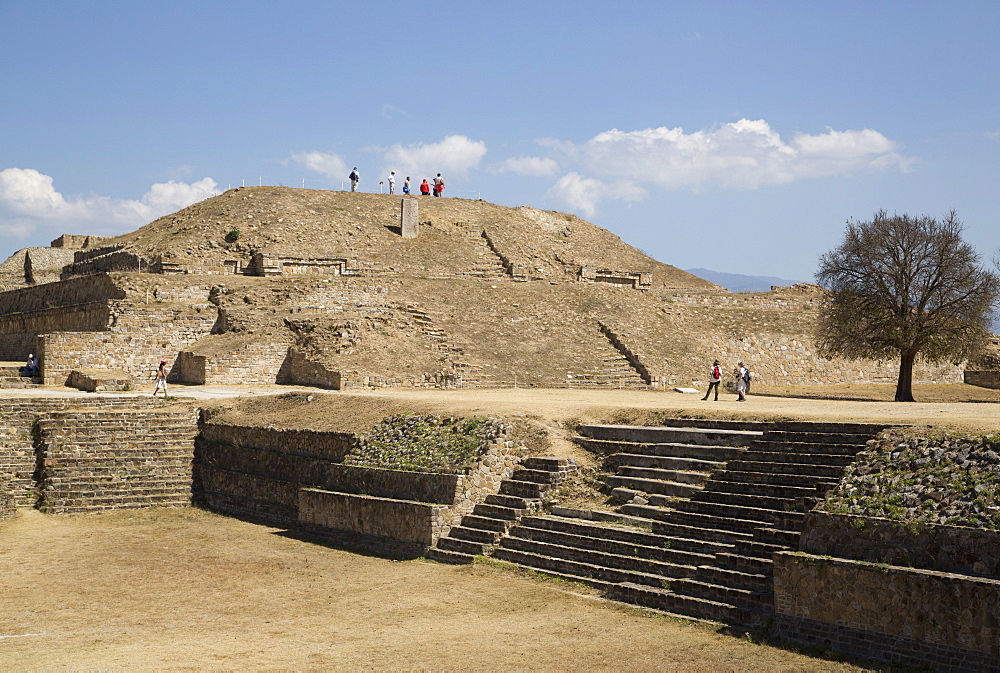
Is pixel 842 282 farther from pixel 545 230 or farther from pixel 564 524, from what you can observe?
pixel 545 230

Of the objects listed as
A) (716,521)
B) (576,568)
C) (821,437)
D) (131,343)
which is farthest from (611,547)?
(131,343)

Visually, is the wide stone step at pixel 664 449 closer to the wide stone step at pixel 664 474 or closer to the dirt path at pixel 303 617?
the wide stone step at pixel 664 474

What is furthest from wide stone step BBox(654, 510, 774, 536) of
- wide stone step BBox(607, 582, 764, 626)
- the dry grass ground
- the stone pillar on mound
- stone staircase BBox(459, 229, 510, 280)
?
the stone pillar on mound

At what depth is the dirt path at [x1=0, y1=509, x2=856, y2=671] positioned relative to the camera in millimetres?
10039

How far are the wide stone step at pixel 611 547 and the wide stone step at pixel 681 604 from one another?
518 millimetres

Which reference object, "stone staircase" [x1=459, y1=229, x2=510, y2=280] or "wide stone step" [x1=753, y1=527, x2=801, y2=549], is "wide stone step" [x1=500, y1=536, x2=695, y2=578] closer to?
"wide stone step" [x1=753, y1=527, x2=801, y2=549]

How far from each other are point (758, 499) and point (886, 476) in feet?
5.47

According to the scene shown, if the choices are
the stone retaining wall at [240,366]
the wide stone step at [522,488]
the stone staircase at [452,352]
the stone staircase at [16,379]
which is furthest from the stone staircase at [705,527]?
the stone staircase at [16,379]

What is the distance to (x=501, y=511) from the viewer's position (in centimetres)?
1492

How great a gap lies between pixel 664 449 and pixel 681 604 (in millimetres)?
3917

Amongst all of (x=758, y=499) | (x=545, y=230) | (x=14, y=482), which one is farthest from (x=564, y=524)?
(x=545, y=230)

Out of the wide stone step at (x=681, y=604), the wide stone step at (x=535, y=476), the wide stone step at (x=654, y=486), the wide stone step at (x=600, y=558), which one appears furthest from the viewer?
the wide stone step at (x=535, y=476)

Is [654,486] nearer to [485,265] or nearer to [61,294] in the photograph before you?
[485,265]

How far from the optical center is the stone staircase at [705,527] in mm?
11492
